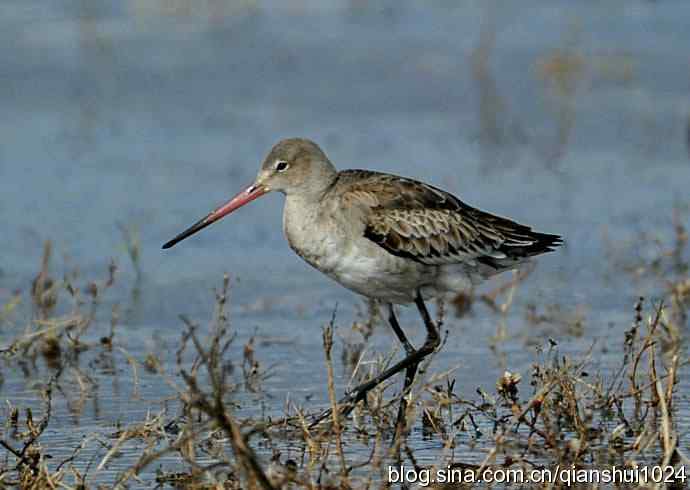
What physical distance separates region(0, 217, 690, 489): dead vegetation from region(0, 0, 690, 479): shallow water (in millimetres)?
113

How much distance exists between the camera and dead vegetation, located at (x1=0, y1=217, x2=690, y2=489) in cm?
572

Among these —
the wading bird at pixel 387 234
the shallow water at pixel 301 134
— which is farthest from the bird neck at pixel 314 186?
the shallow water at pixel 301 134

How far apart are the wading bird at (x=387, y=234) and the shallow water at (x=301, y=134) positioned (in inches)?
21.2

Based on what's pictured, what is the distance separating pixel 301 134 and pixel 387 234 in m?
4.97

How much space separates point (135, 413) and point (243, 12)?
26.3ft

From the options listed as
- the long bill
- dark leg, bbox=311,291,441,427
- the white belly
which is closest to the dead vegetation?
dark leg, bbox=311,291,441,427

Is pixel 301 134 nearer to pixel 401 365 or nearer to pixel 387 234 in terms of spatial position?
pixel 387 234

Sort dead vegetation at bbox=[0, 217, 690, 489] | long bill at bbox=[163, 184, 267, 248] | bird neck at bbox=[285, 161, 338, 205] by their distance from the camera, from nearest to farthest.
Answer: dead vegetation at bbox=[0, 217, 690, 489]
bird neck at bbox=[285, 161, 338, 205]
long bill at bbox=[163, 184, 267, 248]

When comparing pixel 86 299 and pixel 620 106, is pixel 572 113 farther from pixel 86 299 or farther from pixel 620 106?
pixel 86 299

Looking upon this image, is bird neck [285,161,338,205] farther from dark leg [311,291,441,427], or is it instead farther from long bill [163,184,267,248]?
dark leg [311,291,441,427]

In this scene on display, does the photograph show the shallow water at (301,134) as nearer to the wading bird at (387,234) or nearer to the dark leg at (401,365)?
the dark leg at (401,365)

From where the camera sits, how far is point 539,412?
6301mm

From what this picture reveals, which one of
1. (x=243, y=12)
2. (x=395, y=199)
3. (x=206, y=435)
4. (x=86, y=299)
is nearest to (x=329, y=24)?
(x=243, y=12)

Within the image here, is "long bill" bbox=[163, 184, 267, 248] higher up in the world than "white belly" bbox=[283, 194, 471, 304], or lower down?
higher up
